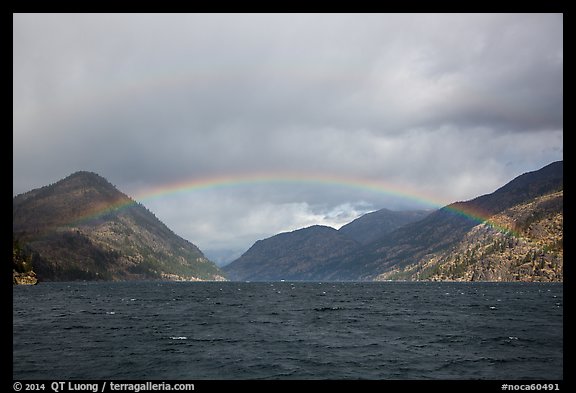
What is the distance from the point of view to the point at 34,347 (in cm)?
5969

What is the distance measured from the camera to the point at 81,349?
58.8 m
